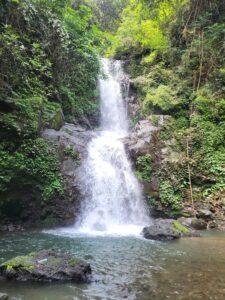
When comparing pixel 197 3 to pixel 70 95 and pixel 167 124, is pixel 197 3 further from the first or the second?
pixel 70 95

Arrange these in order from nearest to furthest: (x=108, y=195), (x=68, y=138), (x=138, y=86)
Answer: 1. (x=108, y=195)
2. (x=68, y=138)
3. (x=138, y=86)

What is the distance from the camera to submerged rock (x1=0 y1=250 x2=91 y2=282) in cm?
552

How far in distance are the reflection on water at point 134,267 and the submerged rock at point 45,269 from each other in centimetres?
18

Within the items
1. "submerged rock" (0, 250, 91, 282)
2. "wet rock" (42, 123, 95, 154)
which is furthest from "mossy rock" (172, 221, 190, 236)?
"wet rock" (42, 123, 95, 154)

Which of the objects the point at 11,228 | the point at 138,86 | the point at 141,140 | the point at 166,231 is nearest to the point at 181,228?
the point at 166,231

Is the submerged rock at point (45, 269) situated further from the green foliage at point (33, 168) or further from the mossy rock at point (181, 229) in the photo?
the green foliage at point (33, 168)

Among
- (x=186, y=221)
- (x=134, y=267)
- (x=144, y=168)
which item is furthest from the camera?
(x=144, y=168)

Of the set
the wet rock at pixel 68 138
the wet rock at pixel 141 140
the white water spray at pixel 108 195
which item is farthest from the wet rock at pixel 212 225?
the wet rock at pixel 68 138

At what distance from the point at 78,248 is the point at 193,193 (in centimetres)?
624

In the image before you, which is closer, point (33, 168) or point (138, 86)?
point (33, 168)

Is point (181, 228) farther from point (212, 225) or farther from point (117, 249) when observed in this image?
point (117, 249)

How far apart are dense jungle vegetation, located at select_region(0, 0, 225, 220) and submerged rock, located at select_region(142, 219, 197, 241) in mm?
2227

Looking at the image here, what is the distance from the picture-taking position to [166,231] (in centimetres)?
941

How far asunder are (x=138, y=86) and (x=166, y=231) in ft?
37.4
